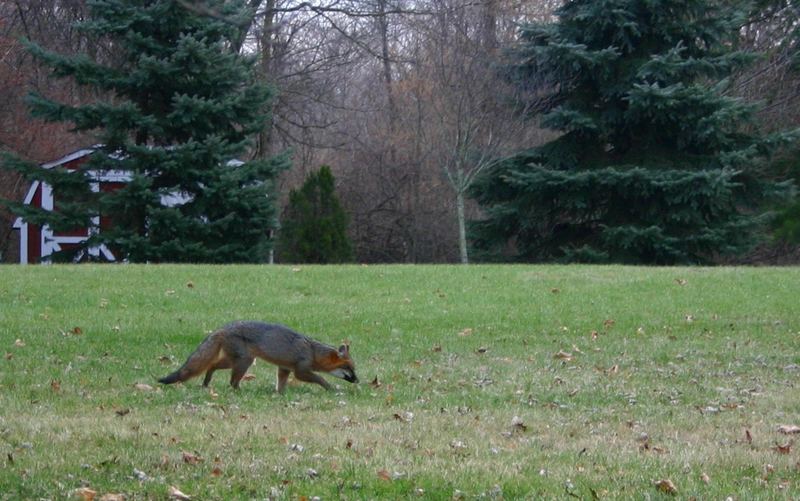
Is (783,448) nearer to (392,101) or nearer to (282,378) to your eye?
(282,378)

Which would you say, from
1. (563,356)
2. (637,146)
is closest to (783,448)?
(563,356)

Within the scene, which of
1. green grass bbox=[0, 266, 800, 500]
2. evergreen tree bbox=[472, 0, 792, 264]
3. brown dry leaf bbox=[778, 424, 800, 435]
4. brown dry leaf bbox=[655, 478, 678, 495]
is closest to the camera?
brown dry leaf bbox=[655, 478, 678, 495]

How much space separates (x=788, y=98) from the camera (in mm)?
38344

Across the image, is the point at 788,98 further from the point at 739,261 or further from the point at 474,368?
the point at 474,368

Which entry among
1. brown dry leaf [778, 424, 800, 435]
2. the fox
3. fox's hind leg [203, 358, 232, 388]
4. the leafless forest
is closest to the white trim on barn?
→ the leafless forest

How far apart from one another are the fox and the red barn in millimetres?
19100

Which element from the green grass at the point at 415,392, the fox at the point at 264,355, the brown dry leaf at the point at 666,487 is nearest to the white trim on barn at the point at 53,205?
the green grass at the point at 415,392

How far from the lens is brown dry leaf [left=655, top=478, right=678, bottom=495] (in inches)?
272

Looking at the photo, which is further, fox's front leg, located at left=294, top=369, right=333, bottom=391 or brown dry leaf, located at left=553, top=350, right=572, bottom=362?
brown dry leaf, located at left=553, top=350, right=572, bottom=362

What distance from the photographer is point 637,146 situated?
107ft

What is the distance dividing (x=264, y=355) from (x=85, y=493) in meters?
4.05

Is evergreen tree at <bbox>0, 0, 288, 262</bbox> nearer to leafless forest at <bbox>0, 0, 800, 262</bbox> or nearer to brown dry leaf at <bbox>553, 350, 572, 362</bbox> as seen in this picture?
leafless forest at <bbox>0, 0, 800, 262</bbox>

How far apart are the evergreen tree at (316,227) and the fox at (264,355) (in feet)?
68.6

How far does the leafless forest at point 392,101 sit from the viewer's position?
34781 millimetres
